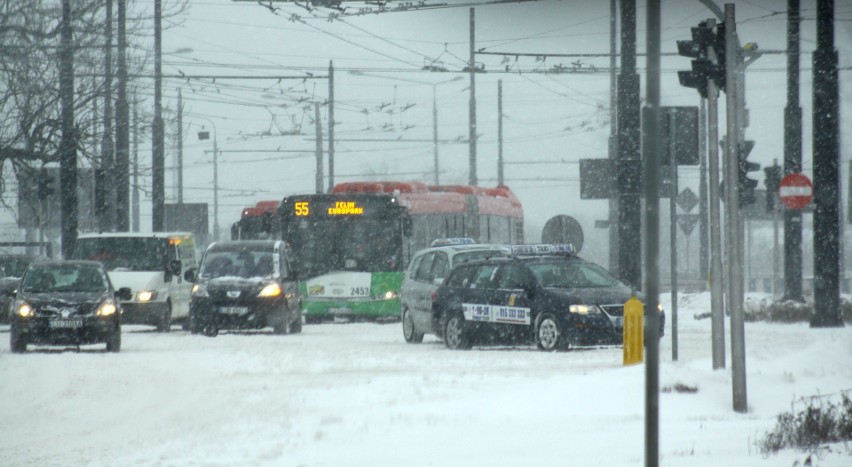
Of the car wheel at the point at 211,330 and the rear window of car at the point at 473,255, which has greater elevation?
the rear window of car at the point at 473,255

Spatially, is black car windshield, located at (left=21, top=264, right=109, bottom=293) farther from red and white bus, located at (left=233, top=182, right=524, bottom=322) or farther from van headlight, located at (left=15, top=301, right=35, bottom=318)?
red and white bus, located at (left=233, top=182, right=524, bottom=322)

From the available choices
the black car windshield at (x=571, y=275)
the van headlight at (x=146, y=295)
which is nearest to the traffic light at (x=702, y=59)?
the black car windshield at (x=571, y=275)

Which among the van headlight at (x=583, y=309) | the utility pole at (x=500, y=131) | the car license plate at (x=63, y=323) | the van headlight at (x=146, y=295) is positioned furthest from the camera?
the utility pole at (x=500, y=131)

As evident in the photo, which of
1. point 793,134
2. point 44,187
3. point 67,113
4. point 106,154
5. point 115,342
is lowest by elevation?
point 115,342

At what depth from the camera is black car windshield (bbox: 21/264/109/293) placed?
21750 mm

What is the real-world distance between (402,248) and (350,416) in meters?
19.6

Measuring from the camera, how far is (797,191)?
23078 mm

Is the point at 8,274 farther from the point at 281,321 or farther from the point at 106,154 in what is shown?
the point at 281,321

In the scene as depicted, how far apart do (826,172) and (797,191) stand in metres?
0.55

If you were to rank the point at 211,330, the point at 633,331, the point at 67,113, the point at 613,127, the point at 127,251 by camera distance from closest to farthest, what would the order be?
the point at 633,331 < the point at 211,330 < the point at 127,251 < the point at 67,113 < the point at 613,127

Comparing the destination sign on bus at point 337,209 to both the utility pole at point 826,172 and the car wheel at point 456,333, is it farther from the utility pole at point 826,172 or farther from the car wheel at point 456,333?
the utility pole at point 826,172

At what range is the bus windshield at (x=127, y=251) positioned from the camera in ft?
92.0

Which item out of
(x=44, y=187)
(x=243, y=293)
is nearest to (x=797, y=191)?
(x=243, y=293)

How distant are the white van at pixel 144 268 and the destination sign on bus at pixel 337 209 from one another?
321 centimetres
